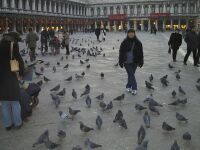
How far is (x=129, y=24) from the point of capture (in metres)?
101

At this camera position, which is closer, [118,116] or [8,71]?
[8,71]

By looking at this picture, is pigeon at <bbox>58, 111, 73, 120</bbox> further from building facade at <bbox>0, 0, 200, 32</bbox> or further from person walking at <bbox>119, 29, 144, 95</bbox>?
building facade at <bbox>0, 0, 200, 32</bbox>

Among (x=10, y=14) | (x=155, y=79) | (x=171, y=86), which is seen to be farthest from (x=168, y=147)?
(x=10, y=14)

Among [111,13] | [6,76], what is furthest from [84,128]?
[111,13]

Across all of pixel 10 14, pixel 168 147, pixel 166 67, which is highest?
pixel 10 14

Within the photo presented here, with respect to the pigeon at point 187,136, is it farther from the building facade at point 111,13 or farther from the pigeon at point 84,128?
the building facade at point 111,13

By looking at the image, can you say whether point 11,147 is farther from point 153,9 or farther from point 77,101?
point 153,9

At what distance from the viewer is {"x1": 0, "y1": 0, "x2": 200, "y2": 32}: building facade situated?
7362 cm

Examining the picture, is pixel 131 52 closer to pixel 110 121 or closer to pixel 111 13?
pixel 110 121

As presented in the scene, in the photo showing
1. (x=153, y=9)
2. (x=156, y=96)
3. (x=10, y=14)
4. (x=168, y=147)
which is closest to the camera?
(x=168, y=147)

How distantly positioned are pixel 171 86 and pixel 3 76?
→ 5.31 meters

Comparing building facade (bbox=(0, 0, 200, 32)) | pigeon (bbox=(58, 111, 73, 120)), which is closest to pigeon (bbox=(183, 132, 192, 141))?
pigeon (bbox=(58, 111, 73, 120))

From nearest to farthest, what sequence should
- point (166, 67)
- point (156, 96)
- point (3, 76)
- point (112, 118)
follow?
point (3, 76)
point (112, 118)
point (156, 96)
point (166, 67)

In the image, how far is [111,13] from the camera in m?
103
